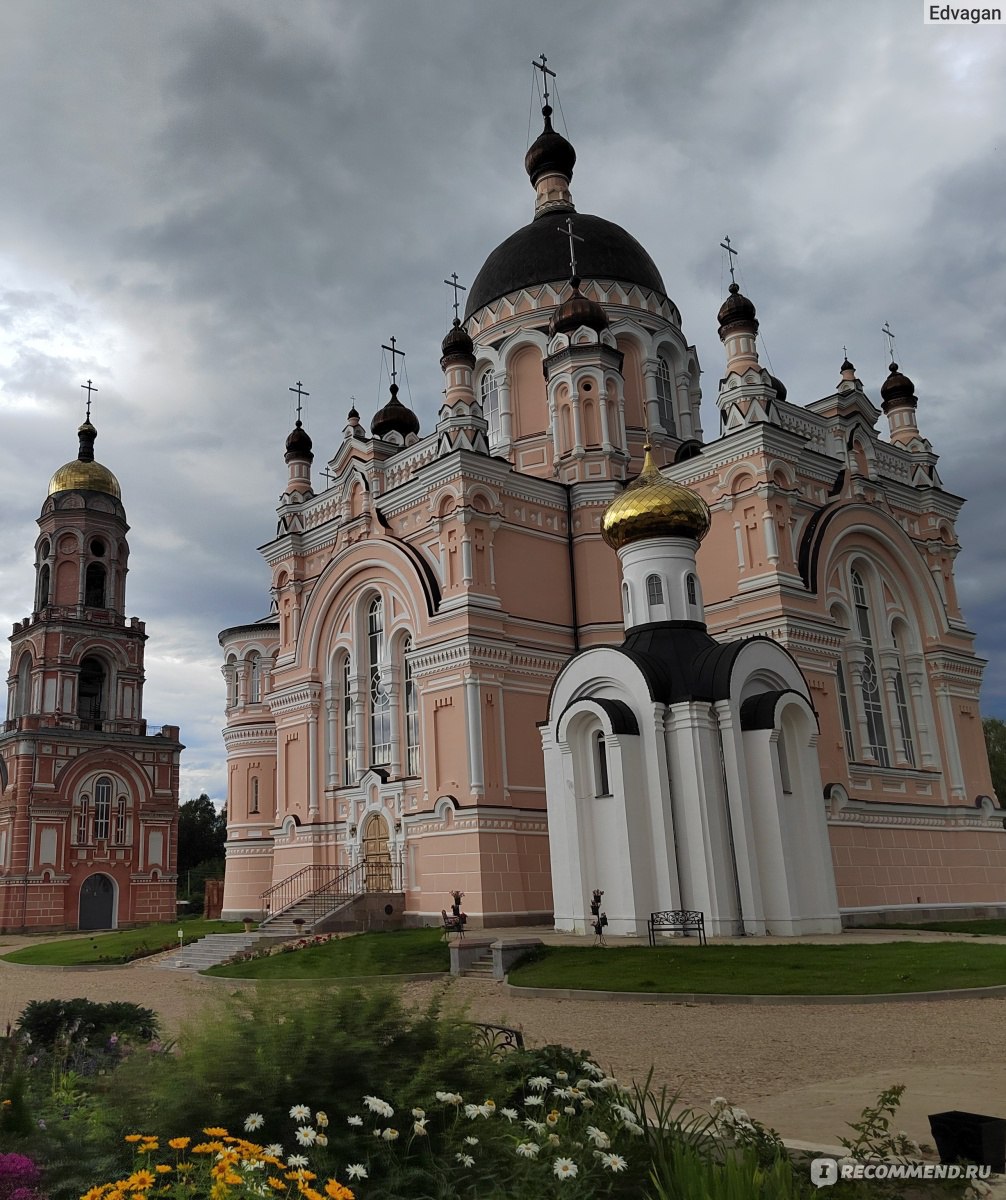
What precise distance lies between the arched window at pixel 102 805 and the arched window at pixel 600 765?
25448 millimetres

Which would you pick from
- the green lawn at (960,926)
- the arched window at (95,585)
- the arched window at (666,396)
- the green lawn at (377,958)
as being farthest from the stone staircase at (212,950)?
the arched window at (95,585)

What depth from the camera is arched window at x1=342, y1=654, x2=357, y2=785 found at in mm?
24844

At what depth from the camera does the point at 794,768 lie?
18109 mm

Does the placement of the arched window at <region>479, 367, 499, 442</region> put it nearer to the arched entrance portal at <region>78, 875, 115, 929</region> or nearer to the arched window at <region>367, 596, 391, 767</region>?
the arched window at <region>367, 596, 391, 767</region>

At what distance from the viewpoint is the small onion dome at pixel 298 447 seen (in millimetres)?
29391

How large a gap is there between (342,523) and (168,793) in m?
18.1

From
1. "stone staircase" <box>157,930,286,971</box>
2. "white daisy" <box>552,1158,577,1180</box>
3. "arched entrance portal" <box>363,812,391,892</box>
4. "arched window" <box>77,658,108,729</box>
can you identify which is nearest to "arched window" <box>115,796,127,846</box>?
"arched window" <box>77,658,108,729</box>

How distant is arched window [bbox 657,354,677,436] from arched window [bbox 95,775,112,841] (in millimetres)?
23531

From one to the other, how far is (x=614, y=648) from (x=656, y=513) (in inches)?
112

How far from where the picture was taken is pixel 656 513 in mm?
19641

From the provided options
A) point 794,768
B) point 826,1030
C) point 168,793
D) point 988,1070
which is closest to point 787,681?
point 794,768

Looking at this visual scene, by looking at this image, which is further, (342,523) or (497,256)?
(497,256)

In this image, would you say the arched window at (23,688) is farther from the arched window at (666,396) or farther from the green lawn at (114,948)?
the arched window at (666,396)

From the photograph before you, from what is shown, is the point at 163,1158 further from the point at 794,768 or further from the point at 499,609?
the point at 499,609
